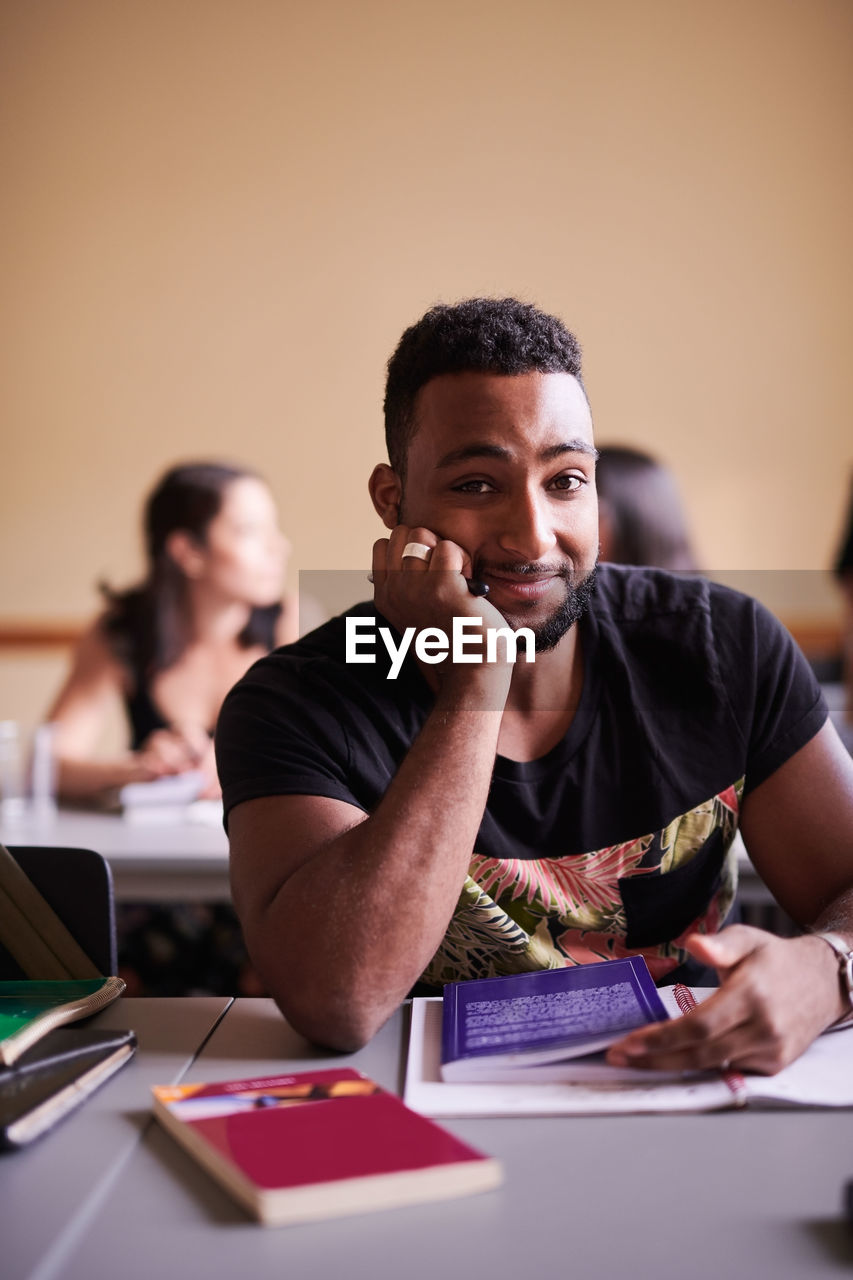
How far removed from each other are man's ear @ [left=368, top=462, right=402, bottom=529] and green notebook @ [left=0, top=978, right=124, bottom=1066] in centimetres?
69

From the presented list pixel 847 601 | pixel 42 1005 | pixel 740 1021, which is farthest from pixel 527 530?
pixel 847 601

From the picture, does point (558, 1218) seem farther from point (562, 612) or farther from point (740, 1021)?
point (562, 612)

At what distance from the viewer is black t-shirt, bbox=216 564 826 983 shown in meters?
1.32

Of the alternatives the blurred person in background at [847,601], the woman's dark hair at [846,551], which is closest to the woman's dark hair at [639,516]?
the blurred person in background at [847,601]

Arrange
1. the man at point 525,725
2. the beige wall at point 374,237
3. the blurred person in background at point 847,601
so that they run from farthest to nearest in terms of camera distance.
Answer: the beige wall at point 374,237 → the blurred person in background at point 847,601 → the man at point 525,725

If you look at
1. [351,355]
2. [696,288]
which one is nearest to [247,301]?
[351,355]

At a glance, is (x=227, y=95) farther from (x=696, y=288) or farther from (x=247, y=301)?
(x=696, y=288)

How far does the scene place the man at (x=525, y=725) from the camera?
4.00 ft

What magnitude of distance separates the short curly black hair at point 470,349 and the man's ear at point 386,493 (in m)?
0.02

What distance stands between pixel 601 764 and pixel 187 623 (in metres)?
2.59

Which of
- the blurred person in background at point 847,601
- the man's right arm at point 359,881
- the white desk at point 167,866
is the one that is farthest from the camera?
the blurred person in background at point 847,601

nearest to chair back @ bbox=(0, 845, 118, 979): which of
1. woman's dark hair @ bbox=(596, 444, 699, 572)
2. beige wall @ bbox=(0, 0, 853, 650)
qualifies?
woman's dark hair @ bbox=(596, 444, 699, 572)

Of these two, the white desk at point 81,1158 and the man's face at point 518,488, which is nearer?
the white desk at point 81,1158

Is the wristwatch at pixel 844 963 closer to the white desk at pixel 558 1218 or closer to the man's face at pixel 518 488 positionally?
the white desk at pixel 558 1218
